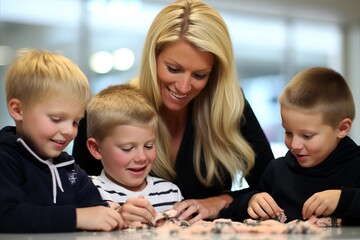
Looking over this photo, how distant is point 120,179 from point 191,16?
597 millimetres

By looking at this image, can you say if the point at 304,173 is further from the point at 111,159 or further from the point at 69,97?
the point at 69,97

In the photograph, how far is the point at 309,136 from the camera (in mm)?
1860

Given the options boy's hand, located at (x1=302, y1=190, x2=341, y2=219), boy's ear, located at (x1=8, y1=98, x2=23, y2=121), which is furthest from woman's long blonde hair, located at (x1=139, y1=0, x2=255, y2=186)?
boy's ear, located at (x1=8, y1=98, x2=23, y2=121)

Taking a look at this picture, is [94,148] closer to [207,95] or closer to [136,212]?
[136,212]

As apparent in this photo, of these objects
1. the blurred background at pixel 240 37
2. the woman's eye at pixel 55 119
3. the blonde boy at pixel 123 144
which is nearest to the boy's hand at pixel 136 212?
the blonde boy at pixel 123 144

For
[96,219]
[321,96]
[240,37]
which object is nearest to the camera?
[96,219]

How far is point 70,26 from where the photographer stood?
5.34 metres

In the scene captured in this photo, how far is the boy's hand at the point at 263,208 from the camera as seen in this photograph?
5.91 ft

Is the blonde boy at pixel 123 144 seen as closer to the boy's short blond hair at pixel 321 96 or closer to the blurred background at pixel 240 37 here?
the boy's short blond hair at pixel 321 96

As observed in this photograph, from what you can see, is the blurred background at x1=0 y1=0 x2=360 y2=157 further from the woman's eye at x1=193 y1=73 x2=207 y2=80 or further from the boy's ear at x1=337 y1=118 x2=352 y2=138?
the boy's ear at x1=337 y1=118 x2=352 y2=138

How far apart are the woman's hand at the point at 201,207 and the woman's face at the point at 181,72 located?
0.33 metres

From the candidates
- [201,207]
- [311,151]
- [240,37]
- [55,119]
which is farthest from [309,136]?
[240,37]

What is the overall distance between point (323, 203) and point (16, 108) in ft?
2.75

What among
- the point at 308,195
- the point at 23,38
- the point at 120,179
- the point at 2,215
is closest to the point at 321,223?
the point at 308,195
